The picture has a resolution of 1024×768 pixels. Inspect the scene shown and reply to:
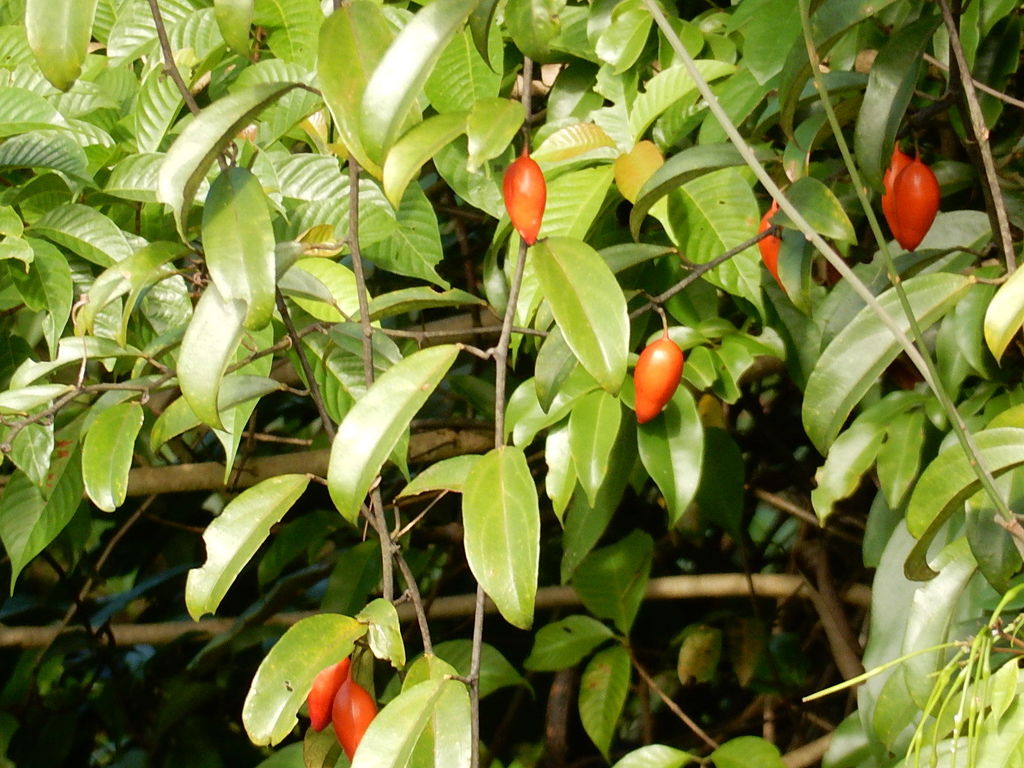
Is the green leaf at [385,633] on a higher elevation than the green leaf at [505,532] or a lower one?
lower

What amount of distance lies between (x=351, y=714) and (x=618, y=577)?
2.44 ft

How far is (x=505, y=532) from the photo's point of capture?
22.7 inches

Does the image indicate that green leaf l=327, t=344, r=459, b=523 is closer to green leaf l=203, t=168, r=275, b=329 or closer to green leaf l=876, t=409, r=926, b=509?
green leaf l=203, t=168, r=275, b=329

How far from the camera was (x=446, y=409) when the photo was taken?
1.63 m

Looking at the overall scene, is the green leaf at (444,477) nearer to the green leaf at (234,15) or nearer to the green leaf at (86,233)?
the green leaf at (234,15)

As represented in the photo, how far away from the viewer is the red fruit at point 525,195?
0.64 meters

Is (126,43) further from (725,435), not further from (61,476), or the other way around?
(725,435)

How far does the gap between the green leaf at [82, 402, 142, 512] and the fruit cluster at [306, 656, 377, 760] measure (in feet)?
0.89

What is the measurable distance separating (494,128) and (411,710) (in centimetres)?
31

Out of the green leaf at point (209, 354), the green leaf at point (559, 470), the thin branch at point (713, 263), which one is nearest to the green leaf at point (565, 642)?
the green leaf at point (559, 470)

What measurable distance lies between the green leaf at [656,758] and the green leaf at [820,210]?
527 mm

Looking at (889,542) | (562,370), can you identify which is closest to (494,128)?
(562,370)

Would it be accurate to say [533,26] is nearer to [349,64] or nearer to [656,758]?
[349,64]

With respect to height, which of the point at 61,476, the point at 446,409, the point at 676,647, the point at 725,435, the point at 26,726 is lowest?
the point at 26,726
